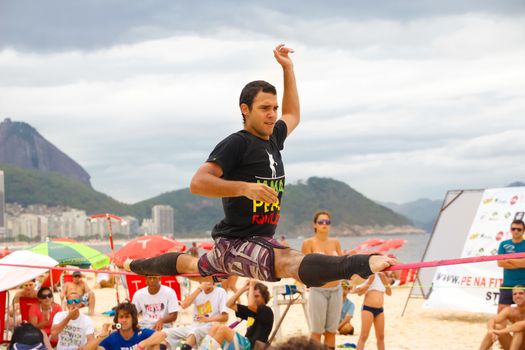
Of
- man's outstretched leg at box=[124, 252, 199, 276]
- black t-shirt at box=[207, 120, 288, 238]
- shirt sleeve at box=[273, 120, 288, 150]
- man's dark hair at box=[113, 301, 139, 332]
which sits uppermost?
shirt sleeve at box=[273, 120, 288, 150]

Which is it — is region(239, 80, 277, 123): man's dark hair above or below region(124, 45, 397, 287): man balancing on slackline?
above

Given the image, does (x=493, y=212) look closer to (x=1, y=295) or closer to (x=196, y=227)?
(x=1, y=295)

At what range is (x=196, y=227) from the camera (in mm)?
155000

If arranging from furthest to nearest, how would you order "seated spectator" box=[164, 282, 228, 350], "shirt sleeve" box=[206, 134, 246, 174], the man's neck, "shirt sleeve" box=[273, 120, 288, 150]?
"seated spectator" box=[164, 282, 228, 350], the man's neck, "shirt sleeve" box=[273, 120, 288, 150], "shirt sleeve" box=[206, 134, 246, 174]

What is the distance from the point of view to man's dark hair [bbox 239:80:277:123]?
4.02m

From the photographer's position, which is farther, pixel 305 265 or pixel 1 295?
pixel 1 295

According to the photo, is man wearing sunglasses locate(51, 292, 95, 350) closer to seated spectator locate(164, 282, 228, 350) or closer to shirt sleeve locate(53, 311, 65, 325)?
shirt sleeve locate(53, 311, 65, 325)

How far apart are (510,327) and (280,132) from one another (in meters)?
4.51

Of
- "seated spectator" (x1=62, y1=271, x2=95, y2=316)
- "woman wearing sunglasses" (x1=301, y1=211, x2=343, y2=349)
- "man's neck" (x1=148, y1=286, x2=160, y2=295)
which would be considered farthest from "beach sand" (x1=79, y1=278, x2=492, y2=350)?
"man's neck" (x1=148, y1=286, x2=160, y2=295)

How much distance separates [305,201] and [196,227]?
24402 millimetres

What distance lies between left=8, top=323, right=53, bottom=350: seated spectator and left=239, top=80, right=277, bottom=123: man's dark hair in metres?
4.22

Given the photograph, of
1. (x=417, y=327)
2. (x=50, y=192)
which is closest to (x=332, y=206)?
(x=50, y=192)

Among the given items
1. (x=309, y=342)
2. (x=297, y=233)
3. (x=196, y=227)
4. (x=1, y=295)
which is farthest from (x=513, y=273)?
(x=196, y=227)

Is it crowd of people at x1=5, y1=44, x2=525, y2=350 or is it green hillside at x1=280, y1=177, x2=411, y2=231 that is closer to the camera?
crowd of people at x1=5, y1=44, x2=525, y2=350
